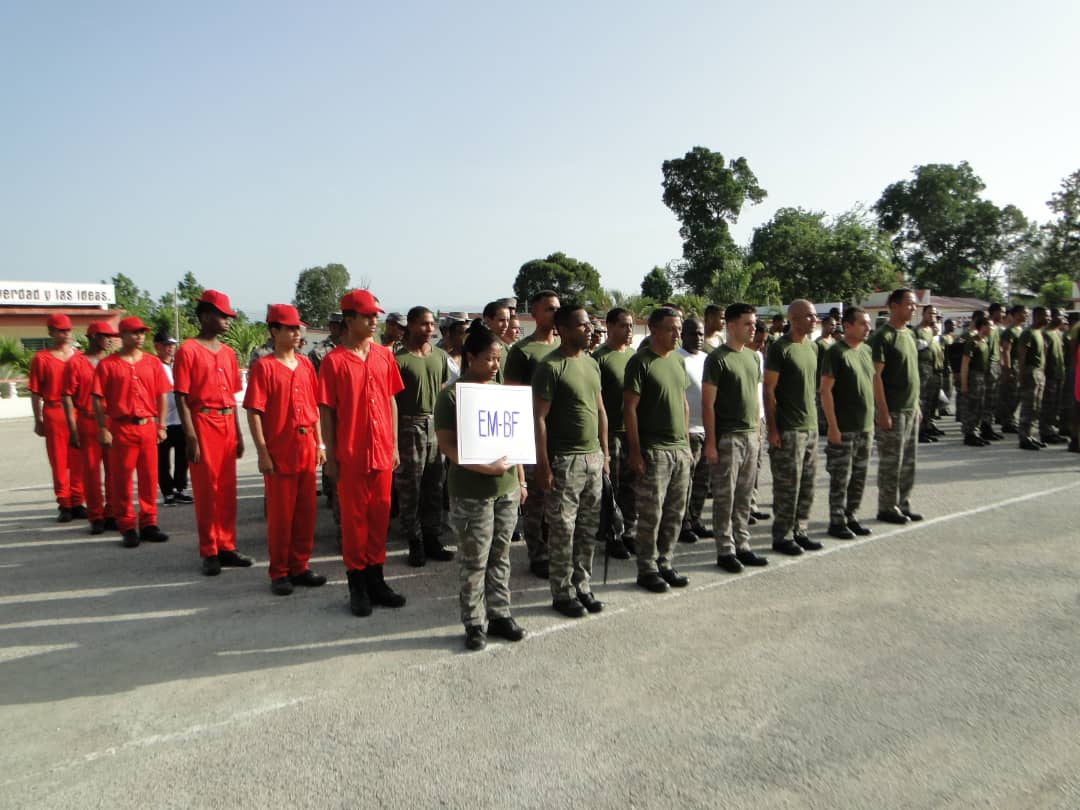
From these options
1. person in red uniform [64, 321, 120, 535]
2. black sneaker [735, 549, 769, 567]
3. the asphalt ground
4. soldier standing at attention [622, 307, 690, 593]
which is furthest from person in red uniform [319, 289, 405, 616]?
person in red uniform [64, 321, 120, 535]

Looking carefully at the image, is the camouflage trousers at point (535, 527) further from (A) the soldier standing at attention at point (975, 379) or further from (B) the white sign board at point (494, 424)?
(A) the soldier standing at attention at point (975, 379)

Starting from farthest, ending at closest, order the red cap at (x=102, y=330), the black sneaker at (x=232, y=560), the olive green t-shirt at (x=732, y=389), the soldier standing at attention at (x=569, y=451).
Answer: the red cap at (x=102, y=330) → the black sneaker at (x=232, y=560) → the olive green t-shirt at (x=732, y=389) → the soldier standing at attention at (x=569, y=451)

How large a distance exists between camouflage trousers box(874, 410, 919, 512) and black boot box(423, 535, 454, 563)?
4.01 metres

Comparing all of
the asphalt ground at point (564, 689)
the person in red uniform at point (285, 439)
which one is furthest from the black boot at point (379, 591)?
the person in red uniform at point (285, 439)

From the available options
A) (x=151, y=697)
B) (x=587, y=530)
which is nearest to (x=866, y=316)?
(x=587, y=530)

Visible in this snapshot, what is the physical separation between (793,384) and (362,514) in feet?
11.3

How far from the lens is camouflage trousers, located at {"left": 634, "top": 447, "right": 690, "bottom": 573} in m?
4.95

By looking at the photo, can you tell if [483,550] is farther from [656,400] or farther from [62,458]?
[62,458]

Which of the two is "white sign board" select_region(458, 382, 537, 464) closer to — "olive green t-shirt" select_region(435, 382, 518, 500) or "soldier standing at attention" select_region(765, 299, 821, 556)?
"olive green t-shirt" select_region(435, 382, 518, 500)

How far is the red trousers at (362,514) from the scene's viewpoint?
471 centimetres

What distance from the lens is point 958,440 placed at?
38.3 feet

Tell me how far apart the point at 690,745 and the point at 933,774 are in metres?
0.94

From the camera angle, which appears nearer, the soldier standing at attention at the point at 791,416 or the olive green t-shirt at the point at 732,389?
the olive green t-shirt at the point at 732,389

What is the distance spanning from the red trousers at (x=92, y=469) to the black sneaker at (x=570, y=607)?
16.0ft
